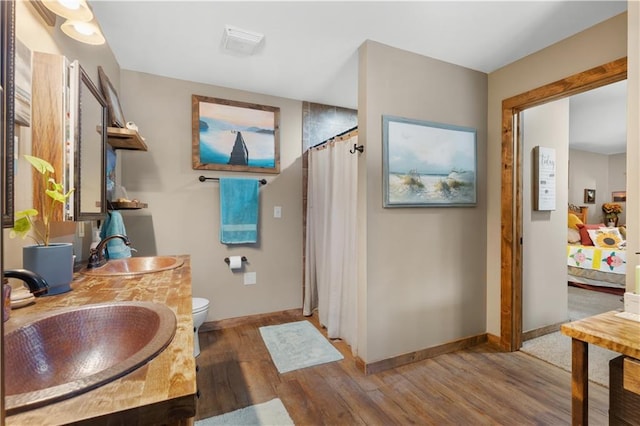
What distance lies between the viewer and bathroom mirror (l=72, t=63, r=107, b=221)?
1.30 metres

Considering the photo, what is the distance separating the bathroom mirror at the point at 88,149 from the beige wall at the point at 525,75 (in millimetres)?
2729

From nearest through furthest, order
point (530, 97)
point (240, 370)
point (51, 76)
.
A: 1. point (51, 76)
2. point (240, 370)
3. point (530, 97)

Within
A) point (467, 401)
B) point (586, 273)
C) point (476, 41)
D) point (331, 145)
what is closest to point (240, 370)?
point (467, 401)

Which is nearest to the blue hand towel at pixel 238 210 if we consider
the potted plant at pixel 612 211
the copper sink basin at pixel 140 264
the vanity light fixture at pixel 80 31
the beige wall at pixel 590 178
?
the copper sink basin at pixel 140 264

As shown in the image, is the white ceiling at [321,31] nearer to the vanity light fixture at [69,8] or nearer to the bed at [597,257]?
the vanity light fixture at [69,8]

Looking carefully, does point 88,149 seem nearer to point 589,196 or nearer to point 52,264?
point 52,264

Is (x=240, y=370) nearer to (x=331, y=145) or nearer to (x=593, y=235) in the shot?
(x=331, y=145)

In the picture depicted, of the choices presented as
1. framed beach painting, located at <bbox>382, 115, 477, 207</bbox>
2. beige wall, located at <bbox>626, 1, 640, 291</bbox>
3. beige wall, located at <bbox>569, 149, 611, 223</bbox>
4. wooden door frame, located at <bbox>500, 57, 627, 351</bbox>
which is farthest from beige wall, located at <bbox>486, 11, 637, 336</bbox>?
beige wall, located at <bbox>569, 149, 611, 223</bbox>

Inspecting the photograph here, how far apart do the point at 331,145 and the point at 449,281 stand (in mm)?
1482

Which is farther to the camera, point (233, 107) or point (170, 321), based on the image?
point (233, 107)

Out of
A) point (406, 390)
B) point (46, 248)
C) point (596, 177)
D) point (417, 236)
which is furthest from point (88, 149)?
point (596, 177)

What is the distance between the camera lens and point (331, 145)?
8.59 feet

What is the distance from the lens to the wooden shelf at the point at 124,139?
1816 mm

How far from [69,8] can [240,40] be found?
3.19 feet
